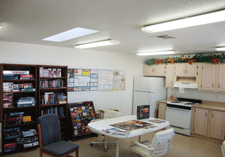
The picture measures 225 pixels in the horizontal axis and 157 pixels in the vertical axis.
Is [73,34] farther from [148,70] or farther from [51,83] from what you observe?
[148,70]

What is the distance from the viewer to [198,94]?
5867 millimetres

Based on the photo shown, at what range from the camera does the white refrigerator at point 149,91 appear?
6.16 meters

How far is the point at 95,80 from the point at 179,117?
2.88m

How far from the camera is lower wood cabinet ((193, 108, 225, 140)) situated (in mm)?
4871

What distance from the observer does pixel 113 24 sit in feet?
8.51

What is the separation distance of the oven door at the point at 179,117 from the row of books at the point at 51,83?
350cm

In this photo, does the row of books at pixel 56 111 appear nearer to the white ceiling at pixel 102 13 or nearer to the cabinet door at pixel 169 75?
the white ceiling at pixel 102 13


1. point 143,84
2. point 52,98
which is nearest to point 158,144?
point 52,98

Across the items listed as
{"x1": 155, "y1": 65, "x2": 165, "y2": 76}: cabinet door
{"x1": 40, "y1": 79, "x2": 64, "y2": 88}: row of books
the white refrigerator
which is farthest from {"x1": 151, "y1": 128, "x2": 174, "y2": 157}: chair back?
{"x1": 155, "y1": 65, "x2": 165, "y2": 76}: cabinet door

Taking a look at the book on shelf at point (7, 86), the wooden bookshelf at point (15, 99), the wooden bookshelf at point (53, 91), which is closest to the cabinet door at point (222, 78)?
the wooden bookshelf at point (53, 91)

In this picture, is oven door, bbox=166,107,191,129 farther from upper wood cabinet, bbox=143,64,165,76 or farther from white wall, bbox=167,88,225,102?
upper wood cabinet, bbox=143,64,165,76

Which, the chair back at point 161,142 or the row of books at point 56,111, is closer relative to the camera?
the chair back at point 161,142

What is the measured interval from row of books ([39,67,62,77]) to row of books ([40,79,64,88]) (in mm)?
157

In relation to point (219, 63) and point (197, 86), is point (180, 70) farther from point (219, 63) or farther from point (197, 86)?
point (219, 63)
